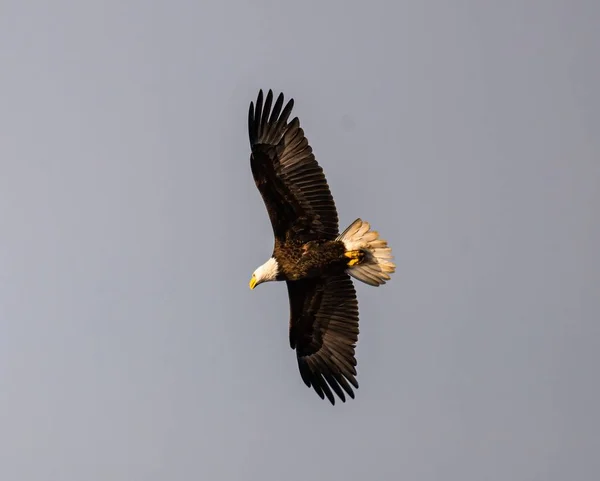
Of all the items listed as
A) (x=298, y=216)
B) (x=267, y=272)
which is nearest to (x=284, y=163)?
(x=298, y=216)

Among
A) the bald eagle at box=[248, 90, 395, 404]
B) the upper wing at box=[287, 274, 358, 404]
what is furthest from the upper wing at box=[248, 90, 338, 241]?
the upper wing at box=[287, 274, 358, 404]

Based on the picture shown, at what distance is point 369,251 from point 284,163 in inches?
51.6

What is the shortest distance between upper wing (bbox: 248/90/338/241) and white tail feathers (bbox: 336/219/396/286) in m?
0.39

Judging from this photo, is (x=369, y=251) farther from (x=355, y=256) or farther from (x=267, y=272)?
(x=267, y=272)

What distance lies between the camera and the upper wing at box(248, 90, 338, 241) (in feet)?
51.5

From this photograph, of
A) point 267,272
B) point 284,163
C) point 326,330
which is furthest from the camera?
point 326,330

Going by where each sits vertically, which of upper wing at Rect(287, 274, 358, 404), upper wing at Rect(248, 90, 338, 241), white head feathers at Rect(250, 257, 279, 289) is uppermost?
upper wing at Rect(248, 90, 338, 241)

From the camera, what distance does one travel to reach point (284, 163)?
15727 mm

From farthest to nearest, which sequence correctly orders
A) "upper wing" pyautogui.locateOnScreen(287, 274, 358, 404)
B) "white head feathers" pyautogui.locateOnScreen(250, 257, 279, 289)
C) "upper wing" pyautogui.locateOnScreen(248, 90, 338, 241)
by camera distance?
1. "upper wing" pyautogui.locateOnScreen(287, 274, 358, 404)
2. "white head feathers" pyautogui.locateOnScreen(250, 257, 279, 289)
3. "upper wing" pyautogui.locateOnScreen(248, 90, 338, 241)

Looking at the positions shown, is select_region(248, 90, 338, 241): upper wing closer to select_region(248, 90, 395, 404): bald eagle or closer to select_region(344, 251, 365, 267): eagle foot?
select_region(248, 90, 395, 404): bald eagle

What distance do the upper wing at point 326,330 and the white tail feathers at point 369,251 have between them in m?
0.54

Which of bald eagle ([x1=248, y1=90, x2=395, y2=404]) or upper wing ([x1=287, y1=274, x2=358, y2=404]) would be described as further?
upper wing ([x1=287, y1=274, x2=358, y2=404])

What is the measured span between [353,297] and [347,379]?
0.93m

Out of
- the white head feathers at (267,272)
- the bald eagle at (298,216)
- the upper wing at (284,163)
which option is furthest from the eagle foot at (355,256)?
the white head feathers at (267,272)
